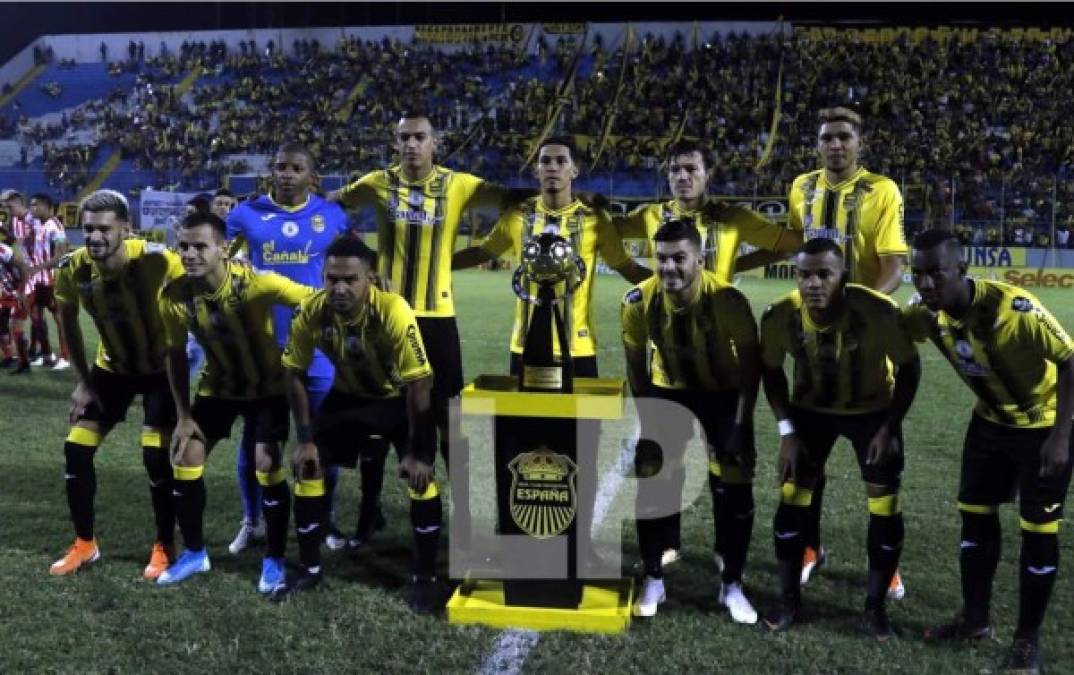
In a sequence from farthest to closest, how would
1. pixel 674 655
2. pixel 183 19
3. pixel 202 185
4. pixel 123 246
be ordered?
pixel 183 19, pixel 202 185, pixel 123 246, pixel 674 655

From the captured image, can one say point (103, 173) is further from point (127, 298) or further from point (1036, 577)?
point (1036, 577)

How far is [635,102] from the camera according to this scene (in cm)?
3384

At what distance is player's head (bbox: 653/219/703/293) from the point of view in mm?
4254

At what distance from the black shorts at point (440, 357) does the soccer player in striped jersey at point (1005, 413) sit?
240 cm

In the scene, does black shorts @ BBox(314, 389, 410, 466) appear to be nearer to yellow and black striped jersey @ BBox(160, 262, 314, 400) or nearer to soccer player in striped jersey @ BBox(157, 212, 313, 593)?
soccer player in striped jersey @ BBox(157, 212, 313, 593)

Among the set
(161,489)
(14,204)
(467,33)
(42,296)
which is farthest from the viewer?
(467,33)

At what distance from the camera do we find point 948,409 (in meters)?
9.23

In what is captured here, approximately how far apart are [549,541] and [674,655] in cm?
79

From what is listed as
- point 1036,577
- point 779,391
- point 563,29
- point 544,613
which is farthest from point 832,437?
point 563,29

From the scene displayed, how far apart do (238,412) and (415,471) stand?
3.61 ft

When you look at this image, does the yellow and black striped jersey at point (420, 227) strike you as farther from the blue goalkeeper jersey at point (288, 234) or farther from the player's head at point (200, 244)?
the player's head at point (200, 244)

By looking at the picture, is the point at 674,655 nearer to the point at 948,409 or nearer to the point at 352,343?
the point at 352,343

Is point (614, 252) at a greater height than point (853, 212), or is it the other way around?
point (853, 212)

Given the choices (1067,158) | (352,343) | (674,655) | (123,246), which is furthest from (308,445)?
(1067,158)
